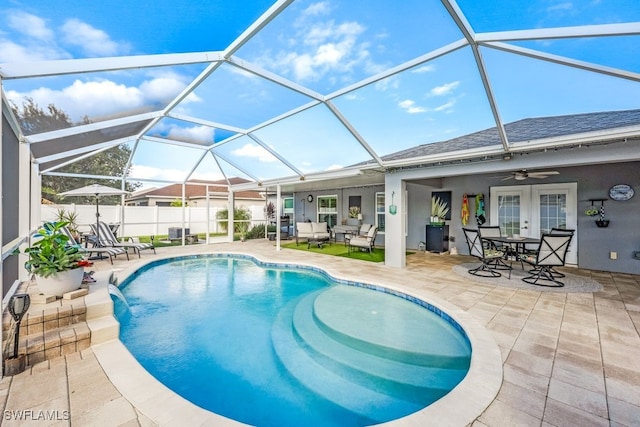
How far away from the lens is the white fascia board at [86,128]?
16.7ft

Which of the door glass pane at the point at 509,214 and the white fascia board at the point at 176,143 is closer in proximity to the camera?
the white fascia board at the point at 176,143

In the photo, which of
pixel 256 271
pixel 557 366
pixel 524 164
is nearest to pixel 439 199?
pixel 524 164

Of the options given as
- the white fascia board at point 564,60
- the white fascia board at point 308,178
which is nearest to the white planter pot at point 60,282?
the white fascia board at point 564,60

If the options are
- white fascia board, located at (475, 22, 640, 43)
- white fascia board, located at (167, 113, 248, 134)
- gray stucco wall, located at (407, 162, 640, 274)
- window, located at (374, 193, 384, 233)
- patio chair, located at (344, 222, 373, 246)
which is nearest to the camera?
white fascia board, located at (475, 22, 640, 43)

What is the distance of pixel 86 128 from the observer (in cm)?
563

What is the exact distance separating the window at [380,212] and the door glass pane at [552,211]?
5.38 meters

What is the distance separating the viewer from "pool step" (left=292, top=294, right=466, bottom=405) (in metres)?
2.90

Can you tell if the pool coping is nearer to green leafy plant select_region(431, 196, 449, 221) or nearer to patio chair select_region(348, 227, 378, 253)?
patio chair select_region(348, 227, 378, 253)

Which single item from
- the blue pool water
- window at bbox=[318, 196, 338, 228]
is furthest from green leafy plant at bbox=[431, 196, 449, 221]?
the blue pool water

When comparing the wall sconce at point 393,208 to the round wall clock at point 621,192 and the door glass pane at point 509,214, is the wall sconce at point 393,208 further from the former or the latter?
the round wall clock at point 621,192

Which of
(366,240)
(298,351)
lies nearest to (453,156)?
(366,240)

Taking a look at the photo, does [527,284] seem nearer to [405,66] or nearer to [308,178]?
[405,66]

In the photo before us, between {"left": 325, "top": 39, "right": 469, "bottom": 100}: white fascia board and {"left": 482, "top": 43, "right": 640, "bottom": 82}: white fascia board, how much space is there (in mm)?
354

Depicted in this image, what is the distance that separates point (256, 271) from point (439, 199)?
7.14m
